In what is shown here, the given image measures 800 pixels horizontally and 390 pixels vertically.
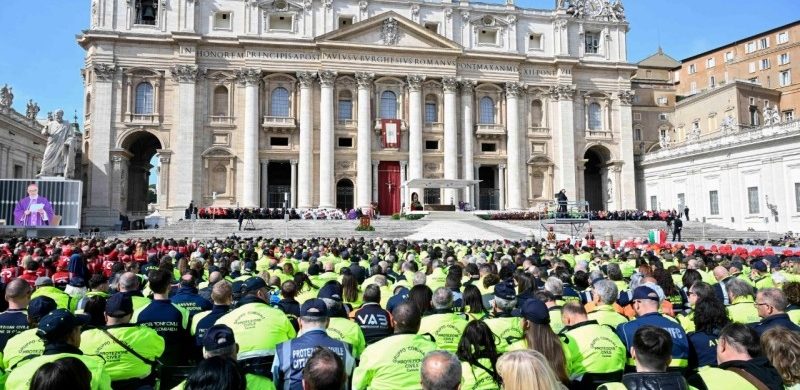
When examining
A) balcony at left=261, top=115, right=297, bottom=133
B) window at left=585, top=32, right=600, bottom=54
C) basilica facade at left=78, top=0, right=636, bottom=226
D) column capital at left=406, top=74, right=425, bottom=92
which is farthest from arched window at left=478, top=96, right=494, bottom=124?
balcony at left=261, top=115, right=297, bottom=133

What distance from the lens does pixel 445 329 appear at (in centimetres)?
589

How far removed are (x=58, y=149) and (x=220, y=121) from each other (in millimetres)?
13720

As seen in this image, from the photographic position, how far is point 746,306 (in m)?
6.75

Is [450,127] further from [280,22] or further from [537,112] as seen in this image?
[280,22]

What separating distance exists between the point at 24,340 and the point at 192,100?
4601 centimetres

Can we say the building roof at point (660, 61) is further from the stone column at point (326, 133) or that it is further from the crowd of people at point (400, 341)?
the crowd of people at point (400, 341)

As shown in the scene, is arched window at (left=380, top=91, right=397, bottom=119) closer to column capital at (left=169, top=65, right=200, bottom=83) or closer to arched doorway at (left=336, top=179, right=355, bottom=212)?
arched doorway at (left=336, top=179, right=355, bottom=212)

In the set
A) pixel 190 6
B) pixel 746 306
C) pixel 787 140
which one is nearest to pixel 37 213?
pixel 190 6

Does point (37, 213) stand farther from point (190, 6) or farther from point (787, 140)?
point (787, 140)

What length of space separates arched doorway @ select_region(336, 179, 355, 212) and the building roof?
44.4 metres

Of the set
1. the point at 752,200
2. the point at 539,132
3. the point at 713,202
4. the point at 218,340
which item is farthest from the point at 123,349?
the point at 539,132

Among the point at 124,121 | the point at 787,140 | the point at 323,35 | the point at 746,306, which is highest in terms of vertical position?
the point at 323,35

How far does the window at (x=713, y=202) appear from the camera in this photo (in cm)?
4764

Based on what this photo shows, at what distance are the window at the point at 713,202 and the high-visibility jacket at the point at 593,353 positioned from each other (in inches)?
1945
